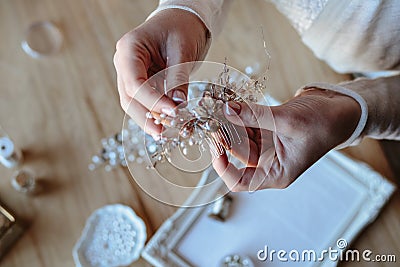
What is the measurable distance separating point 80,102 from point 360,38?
53 centimetres

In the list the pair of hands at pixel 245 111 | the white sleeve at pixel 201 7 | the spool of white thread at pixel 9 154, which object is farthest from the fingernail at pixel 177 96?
the spool of white thread at pixel 9 154

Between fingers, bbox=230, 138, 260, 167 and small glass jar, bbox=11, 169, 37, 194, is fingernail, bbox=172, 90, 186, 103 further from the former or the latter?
small glass jar, bbox=11, 169, 37, 194

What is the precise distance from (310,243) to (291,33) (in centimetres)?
42

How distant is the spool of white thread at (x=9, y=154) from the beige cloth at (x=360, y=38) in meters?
0.38

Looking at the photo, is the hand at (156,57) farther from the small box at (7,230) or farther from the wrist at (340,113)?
the small box at (7,230)

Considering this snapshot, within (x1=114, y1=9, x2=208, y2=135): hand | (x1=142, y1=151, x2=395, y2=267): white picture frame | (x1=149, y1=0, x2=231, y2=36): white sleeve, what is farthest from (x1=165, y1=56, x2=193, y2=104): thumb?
(x1=142, y1=151, x2=395, y2=267): white picture frame

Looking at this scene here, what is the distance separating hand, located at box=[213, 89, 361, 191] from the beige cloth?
48 mm

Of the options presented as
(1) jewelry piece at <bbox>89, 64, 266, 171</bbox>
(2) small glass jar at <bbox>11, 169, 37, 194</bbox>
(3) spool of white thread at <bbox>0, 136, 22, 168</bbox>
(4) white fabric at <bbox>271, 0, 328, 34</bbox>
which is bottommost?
(2) small glass jar at <bbox>11, 169, 37, 194</bbox>

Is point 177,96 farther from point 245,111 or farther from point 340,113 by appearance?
point 340,113

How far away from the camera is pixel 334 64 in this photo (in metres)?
0.89

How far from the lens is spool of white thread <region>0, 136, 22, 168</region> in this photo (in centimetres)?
83

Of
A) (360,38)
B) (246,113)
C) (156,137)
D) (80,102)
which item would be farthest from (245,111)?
(80,102)

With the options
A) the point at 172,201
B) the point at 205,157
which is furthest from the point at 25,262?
the point at 205,157

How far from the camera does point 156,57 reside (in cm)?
63
